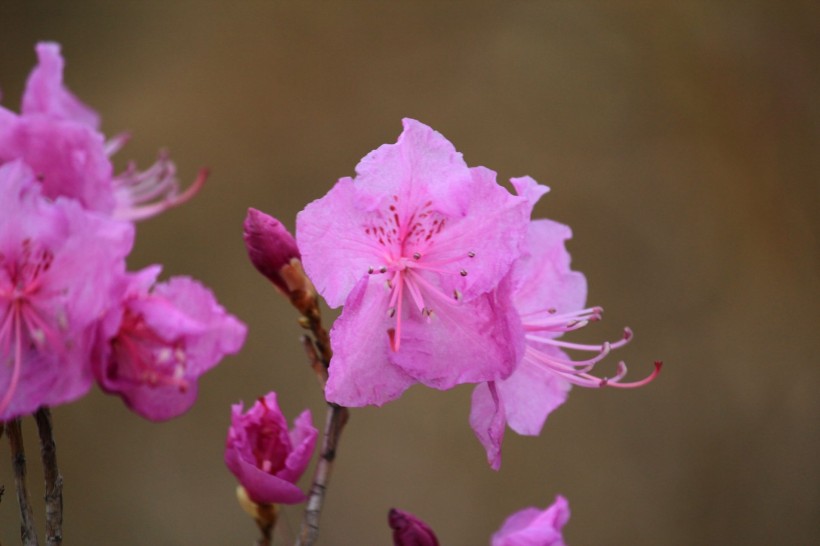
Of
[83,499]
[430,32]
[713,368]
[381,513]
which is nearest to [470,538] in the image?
[381,513]

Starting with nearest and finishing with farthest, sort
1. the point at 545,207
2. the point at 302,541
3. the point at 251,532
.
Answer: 1. the point at 302,541
2. the point at 251,532
3. the point at 545,207

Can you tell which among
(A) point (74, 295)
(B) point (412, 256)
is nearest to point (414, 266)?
(B) point (412, 256)

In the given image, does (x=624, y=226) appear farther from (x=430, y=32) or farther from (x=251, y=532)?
(x=251, y=532)

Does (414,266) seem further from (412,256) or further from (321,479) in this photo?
(321,479)

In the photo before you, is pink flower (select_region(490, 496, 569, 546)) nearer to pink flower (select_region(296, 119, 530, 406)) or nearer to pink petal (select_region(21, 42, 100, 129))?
pink flower (select_region(296, 119, 530, 406))

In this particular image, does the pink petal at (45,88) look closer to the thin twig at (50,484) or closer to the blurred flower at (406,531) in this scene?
the thin twig at (50,484)
